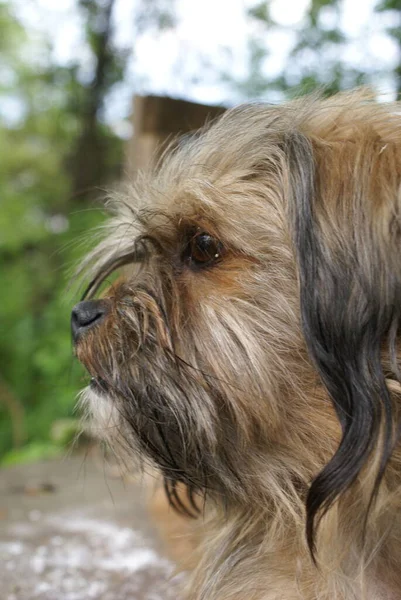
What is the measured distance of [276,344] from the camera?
4.53 feet

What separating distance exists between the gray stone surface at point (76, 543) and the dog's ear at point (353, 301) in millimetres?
1014

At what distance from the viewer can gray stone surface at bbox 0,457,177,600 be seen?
2.04m

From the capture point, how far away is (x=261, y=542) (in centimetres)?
158

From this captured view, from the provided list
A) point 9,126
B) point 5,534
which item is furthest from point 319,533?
point 9,126

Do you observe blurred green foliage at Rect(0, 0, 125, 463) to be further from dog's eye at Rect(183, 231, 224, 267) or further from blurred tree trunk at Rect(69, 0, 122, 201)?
dog's eye at Rect(183, 231, 224, 267)

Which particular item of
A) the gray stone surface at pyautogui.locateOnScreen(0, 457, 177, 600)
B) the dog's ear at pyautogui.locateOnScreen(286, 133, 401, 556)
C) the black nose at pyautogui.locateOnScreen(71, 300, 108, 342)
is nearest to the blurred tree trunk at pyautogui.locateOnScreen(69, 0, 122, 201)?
the gray stone surface at pyautogui.locateOnScreen(0, 457, 177, 600)

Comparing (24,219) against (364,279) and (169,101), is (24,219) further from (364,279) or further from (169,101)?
(364,279)

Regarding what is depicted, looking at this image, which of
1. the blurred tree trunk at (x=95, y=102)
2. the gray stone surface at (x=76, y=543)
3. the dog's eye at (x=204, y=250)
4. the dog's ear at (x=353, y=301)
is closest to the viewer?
the dog's ear at (x=353, y=301)

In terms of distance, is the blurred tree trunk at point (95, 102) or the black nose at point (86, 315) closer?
the black nose at point (86, 315)

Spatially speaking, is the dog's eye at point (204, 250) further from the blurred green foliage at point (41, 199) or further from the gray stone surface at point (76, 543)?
the blurred green foliage at point (41, 199)

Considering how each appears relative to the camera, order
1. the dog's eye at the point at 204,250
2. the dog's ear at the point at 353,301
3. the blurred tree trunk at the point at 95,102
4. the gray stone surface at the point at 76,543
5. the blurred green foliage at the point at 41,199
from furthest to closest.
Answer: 1. the blurred tree trunk at the point at 95,102
2. the blurred green foliage at the point at 41,199
3. the gray stone surface at the point at 76,543
4. the dog's eye at the point at 204,250
5. the dog's ear at the point at 353,301

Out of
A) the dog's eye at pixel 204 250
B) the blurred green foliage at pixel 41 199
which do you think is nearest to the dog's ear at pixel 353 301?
the dog's eye at pixel 204 250

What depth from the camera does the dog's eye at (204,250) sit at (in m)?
1.44

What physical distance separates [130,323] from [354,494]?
0.58 metres
